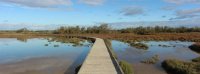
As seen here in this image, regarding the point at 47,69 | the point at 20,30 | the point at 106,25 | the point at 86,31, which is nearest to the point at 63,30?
the point at 86,31

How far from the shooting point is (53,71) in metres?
15.1

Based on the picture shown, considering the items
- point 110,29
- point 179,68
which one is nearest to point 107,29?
point 110,29

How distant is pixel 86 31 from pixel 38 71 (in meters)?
71.6

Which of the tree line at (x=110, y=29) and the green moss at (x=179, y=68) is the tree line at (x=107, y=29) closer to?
the tree line at (x=110, y=29)

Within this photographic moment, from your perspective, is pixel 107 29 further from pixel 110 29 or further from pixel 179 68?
pixel 179 68

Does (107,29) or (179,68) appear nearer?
(179,68)

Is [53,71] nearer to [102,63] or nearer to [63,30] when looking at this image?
[102,63]

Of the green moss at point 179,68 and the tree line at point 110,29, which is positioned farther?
the tree line at point 110,29

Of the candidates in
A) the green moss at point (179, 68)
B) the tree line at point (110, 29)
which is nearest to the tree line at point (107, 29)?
the tree line at point (110, 29)

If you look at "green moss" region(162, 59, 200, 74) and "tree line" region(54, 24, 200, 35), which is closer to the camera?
"green moss" region(162, 59, 200, 74)

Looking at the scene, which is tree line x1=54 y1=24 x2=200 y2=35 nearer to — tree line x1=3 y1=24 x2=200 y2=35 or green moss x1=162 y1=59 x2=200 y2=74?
tree line x1=3 y1=24 x2=200 y2=35

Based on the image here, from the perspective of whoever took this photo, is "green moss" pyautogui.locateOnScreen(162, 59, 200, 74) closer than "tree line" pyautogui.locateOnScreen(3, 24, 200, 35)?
Yes

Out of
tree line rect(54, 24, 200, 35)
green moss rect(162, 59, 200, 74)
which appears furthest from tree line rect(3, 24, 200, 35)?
green moss rect(162, 59, 200, 74)

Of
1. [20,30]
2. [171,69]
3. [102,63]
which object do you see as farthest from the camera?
[20,30]
